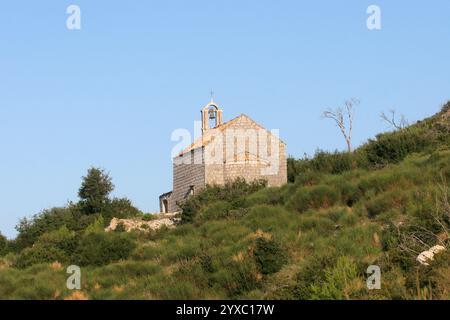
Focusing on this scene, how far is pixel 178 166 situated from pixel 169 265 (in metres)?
23.9

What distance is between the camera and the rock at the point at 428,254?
50.1 feet

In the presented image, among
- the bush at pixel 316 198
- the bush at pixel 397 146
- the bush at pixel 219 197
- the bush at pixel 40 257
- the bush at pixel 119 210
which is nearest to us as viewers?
the bush at pixel 40 257

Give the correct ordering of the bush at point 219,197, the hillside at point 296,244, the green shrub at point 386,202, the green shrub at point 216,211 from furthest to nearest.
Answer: the bush at point 219,197 < the green shrub at point 216,211 < the green shrub at point 386,202 < the hillside at point 296,244

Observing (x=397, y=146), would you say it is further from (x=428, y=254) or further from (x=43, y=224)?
(x=43, y=224)

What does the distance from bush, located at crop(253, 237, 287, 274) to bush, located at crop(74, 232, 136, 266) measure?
26.0 feet

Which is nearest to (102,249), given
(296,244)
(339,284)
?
(296,244)

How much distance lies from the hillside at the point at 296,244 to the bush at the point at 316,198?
1.8 inches

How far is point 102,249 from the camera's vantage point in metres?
26.4

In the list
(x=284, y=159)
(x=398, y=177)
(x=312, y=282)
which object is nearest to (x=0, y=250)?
(x=284, y=159)

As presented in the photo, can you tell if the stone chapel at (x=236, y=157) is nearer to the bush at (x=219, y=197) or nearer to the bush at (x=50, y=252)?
the bush at (x=219, y=197)

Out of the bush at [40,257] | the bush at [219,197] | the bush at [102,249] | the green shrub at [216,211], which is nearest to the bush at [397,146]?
the bush at [219,197]

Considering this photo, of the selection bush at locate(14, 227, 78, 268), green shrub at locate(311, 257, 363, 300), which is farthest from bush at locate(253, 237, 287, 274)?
bush at locate(14, 227, 78, 268)

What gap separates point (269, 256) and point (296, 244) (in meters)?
2.49
